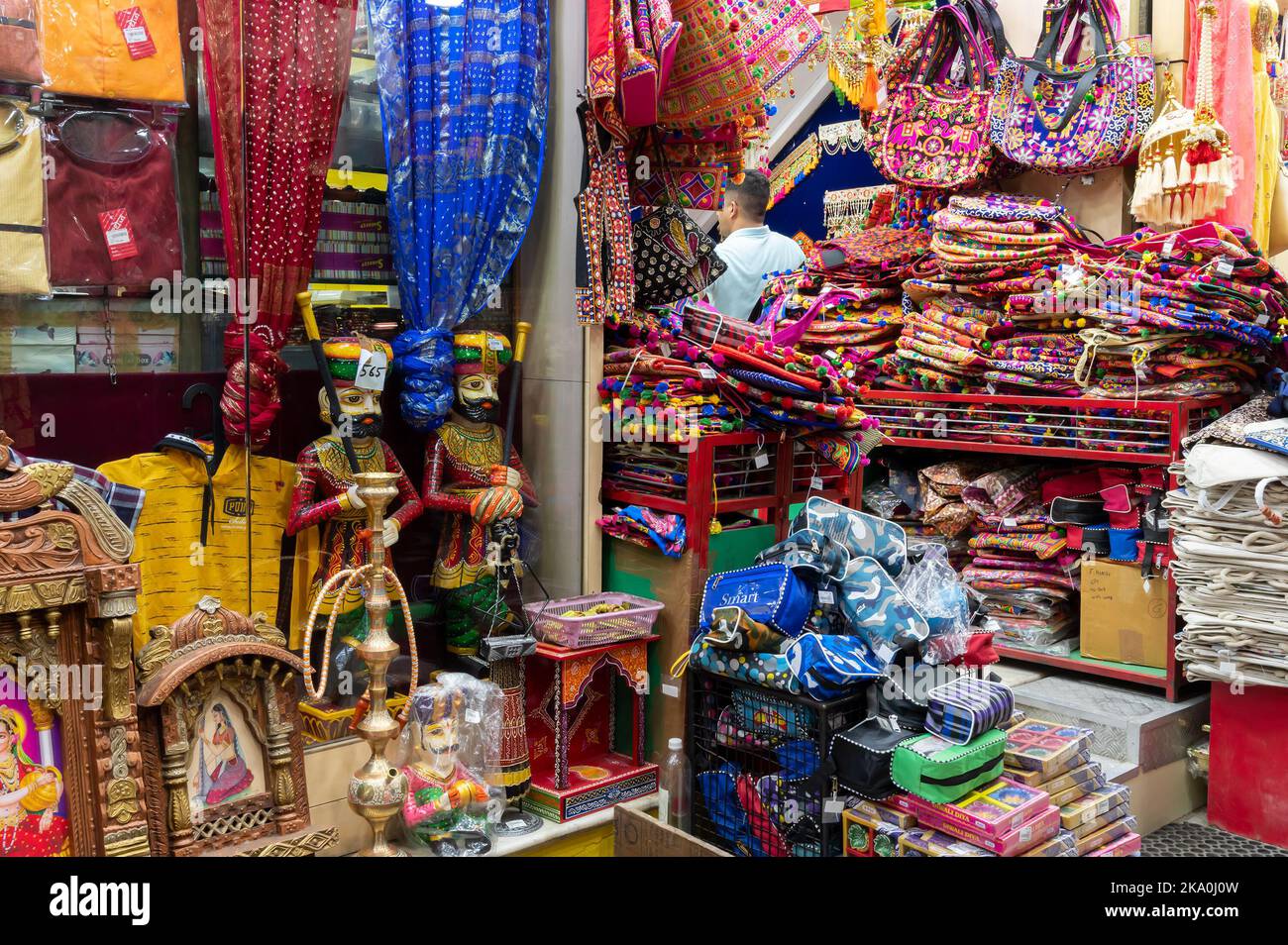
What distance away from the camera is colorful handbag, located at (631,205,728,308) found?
3.93 meters

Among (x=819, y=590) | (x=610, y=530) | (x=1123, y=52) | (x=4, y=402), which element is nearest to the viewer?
(x=4, y=402)

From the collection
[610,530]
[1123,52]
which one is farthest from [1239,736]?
[1123,52]

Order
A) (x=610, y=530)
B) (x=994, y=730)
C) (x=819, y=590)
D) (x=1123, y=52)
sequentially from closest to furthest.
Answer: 1. (x=994, y=730)
2. (x=819, y=590)
3. (x=610, y=530)
4. (x=1123, y=52)

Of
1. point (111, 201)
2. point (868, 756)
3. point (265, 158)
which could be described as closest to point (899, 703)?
point (868, 756)

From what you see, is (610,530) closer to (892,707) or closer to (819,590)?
(819,590)

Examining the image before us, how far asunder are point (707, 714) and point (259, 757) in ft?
4.09

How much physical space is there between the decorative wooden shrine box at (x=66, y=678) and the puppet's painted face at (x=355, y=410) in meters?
0.76

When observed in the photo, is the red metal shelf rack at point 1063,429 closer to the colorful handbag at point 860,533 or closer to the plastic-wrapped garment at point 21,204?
the colorful handbag at point 860,533

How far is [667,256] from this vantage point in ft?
12.9

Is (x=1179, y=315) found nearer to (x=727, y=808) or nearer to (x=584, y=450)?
(x=584, y=450)

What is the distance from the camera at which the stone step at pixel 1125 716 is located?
393 centimetres

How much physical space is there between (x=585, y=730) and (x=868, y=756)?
1092 mm

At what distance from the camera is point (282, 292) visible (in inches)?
124

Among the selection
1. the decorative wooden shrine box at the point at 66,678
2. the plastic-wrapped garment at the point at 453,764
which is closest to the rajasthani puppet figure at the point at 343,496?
the plastic-wrapped garment at the point at 453,764
